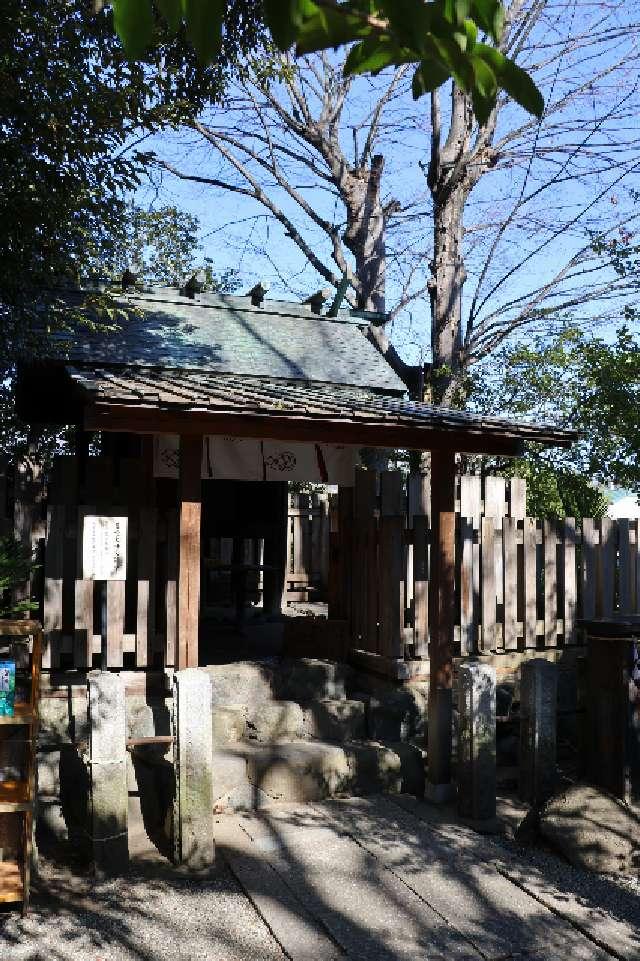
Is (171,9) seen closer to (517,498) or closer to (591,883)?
(591,883)

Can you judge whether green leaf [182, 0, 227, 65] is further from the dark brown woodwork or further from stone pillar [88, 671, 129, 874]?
the dark brown woodwork

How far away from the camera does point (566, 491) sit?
1351 centimetres

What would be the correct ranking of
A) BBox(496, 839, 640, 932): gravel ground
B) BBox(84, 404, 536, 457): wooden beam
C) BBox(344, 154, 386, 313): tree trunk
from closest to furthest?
BBox(496, 839, 640, 932): gravel ground < BBox(84, 404, 536, 457): wooden beam < BBox(344, 154, 386, 313): tree trunk

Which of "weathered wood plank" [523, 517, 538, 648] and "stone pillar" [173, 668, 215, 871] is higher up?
"weathered wood plank" [523, 517, 538, 648]

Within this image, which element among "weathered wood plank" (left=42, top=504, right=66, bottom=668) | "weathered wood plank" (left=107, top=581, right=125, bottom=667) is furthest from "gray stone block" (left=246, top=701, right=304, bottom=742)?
"weathered wood plank" (left=42, top=504, right=66, bottom=668)

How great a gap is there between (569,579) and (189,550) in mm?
4451

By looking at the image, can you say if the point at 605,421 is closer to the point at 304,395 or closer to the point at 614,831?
the point at 304,395

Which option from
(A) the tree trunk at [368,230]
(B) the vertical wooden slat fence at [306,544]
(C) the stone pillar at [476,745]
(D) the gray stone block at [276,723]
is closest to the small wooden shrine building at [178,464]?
(C) the stone pillar at [476,745]

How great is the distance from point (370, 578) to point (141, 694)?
8.44 ft

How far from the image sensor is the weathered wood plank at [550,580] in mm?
8906

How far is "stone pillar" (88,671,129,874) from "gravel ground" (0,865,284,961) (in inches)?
7.6

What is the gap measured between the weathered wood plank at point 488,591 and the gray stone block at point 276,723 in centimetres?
220

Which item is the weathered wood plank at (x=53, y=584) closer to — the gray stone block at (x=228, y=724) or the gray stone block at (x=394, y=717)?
the gray stone block at (x=228, y=724)

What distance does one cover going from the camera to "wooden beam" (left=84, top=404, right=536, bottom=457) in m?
6.28
